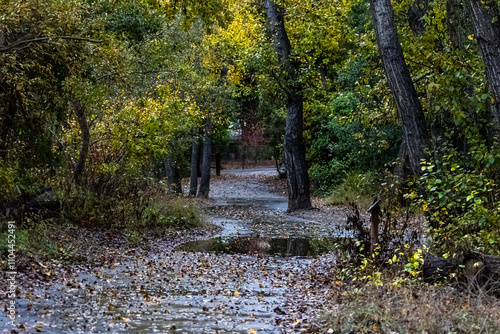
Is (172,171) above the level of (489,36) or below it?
below

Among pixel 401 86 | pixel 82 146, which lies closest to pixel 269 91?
pixel 82 146

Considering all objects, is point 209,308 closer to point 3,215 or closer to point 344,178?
point 3,215

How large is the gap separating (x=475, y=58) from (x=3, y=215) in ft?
28.9

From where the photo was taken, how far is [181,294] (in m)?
8.65

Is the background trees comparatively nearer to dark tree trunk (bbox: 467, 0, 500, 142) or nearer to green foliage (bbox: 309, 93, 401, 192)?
dark tree trunk (bbox: 467, 0, 500, 142)

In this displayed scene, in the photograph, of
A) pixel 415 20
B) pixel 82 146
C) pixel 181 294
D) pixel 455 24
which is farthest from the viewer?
pixel 82 146

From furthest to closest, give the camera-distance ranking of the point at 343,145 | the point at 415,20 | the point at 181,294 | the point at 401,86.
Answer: the point at 343,145, the point at 415,20, the point at 401,86, the point at 181,294

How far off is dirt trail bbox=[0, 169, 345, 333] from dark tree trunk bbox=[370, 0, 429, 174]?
8.73 feet

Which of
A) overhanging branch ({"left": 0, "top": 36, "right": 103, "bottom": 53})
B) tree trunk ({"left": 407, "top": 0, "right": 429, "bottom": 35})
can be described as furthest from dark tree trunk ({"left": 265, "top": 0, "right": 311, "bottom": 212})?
overhanging branch ({"left": 0, "top": 36, "right": 103, "bottom": 53})

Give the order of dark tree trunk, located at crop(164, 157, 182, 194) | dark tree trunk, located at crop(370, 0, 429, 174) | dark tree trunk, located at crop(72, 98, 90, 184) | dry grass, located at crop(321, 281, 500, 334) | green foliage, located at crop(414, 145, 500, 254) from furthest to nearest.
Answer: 1. dark tree trunk, located at crop(164, 157, 182, 194)
2. dark tree trunk, located at crop(72, 98, 90, 184)
3. dark tree trunk, located at crop(370, 0, 429, 174)
4. green foliage, located at crop(414, 145, 500, 254)
5. dry grass, located at crop(321, 281, 500, 334)

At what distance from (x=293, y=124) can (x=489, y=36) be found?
14358 millimetres

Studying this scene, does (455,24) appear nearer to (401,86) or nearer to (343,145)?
(401,86)

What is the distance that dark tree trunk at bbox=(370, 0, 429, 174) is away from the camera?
28.9 ft

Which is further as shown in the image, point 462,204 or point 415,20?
point 415,20
